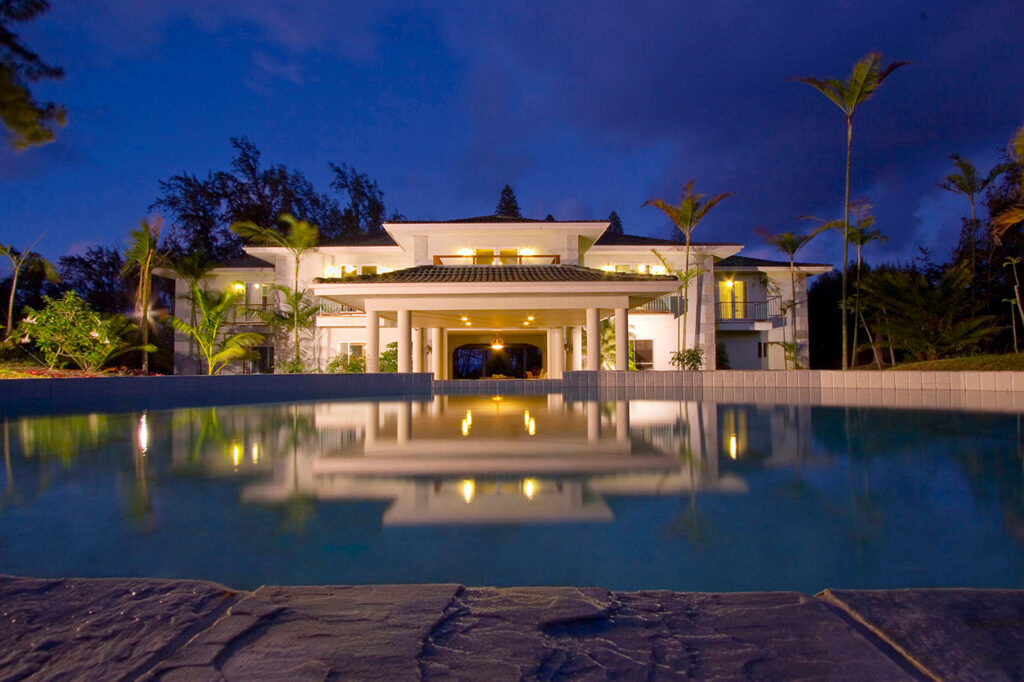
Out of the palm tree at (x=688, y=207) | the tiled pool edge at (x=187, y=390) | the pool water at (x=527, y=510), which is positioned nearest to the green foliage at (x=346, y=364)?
the tiled pool edge at (x=187, y=390)

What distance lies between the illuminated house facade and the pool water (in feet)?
37.6

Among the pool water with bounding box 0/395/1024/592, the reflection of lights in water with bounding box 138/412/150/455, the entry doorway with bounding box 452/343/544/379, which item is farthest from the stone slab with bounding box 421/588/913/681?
the entry doorway with bounding box 452/343/544/379

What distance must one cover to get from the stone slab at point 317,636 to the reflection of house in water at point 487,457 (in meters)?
1.11

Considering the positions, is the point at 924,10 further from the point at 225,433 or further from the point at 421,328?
the point at 225,433

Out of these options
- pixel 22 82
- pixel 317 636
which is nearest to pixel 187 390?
pixel 22 82

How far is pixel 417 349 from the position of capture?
22.7m

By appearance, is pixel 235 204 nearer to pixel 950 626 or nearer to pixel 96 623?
pixel 96 623

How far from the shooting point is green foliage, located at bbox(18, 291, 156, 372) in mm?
14656

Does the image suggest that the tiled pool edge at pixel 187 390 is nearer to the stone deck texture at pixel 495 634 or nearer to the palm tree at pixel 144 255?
the palm tree at pixel 144 255

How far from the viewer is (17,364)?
595 inches

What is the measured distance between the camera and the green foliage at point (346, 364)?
69.1 ft

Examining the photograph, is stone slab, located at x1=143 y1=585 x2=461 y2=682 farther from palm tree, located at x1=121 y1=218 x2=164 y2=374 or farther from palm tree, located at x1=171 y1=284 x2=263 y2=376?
palm tree, located at x1=121 y1=218 x2=164 y2=374

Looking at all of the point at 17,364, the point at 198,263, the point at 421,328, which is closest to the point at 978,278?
the point at 421,328

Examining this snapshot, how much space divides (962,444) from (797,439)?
56.0 inches
